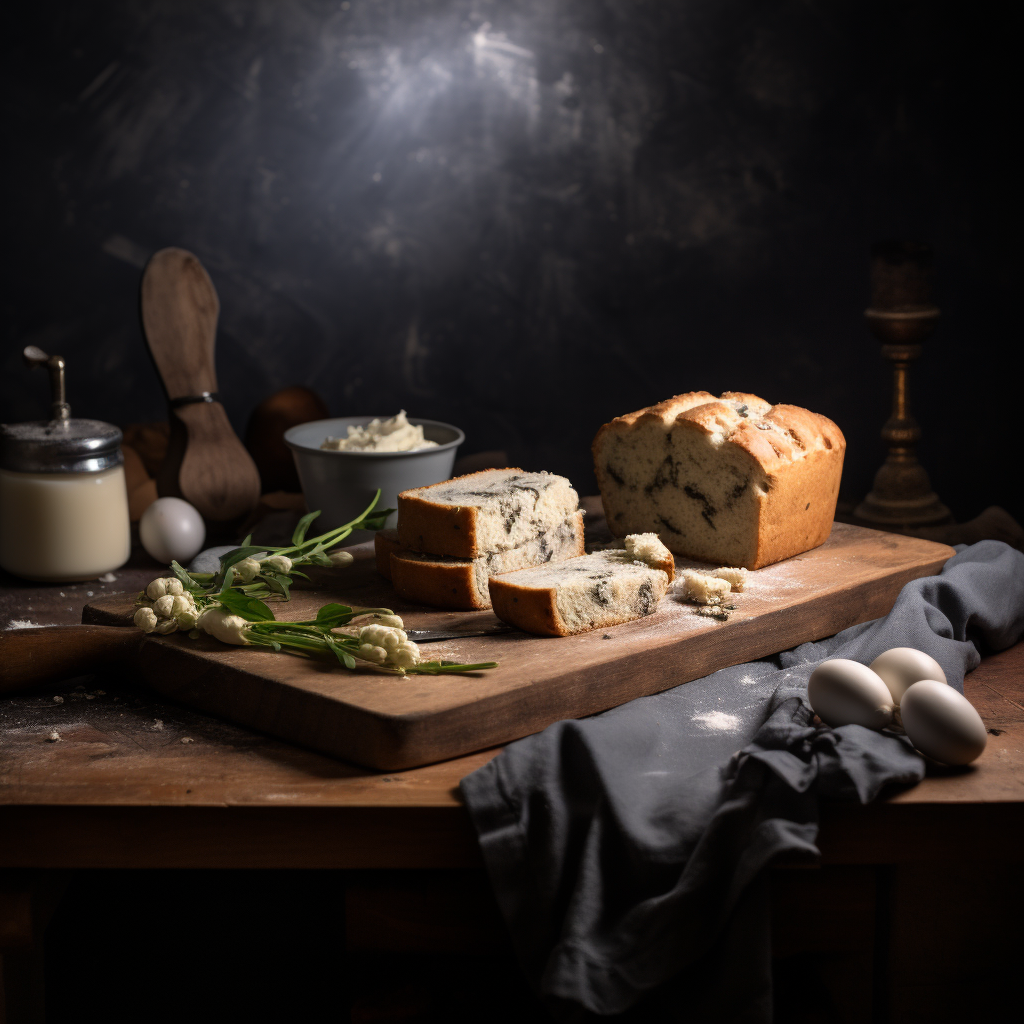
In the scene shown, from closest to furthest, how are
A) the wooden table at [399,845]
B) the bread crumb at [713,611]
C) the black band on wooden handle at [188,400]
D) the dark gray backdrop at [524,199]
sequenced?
the wooden table at [399,845] → the bread crumb at [713,611] → the black band on wooden handle at [188,400] → the dark gray backdrop at [524,199]

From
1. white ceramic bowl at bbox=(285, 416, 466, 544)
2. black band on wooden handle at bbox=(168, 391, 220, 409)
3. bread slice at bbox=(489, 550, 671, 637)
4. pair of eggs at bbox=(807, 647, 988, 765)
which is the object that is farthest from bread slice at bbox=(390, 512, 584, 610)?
black band on wooden handle at bbox=(168, 391, 220, 409)

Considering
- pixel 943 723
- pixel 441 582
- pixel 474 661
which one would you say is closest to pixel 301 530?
pixel 441 582

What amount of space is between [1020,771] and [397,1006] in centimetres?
107

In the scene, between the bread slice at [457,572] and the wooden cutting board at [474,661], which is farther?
the bread slice at [457,572]

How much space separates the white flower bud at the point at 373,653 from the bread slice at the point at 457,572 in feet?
1.30

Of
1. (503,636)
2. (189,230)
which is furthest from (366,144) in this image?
(503,636)

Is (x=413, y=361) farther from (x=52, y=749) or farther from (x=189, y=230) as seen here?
(x=52, y=749)

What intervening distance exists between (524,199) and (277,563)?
2.34 meters

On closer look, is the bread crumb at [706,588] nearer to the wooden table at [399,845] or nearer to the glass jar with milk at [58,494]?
the wooden table at [399,845]

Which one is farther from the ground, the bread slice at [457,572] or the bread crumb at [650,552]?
the bread crumb at [650,552]

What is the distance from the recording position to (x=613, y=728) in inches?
73.4

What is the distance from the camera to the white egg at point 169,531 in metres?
2.91

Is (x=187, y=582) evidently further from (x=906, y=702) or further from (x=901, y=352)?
(x=901, y=352)

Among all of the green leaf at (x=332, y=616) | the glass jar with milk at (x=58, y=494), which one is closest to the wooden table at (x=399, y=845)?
the green leaf at (x=332, y=616)
